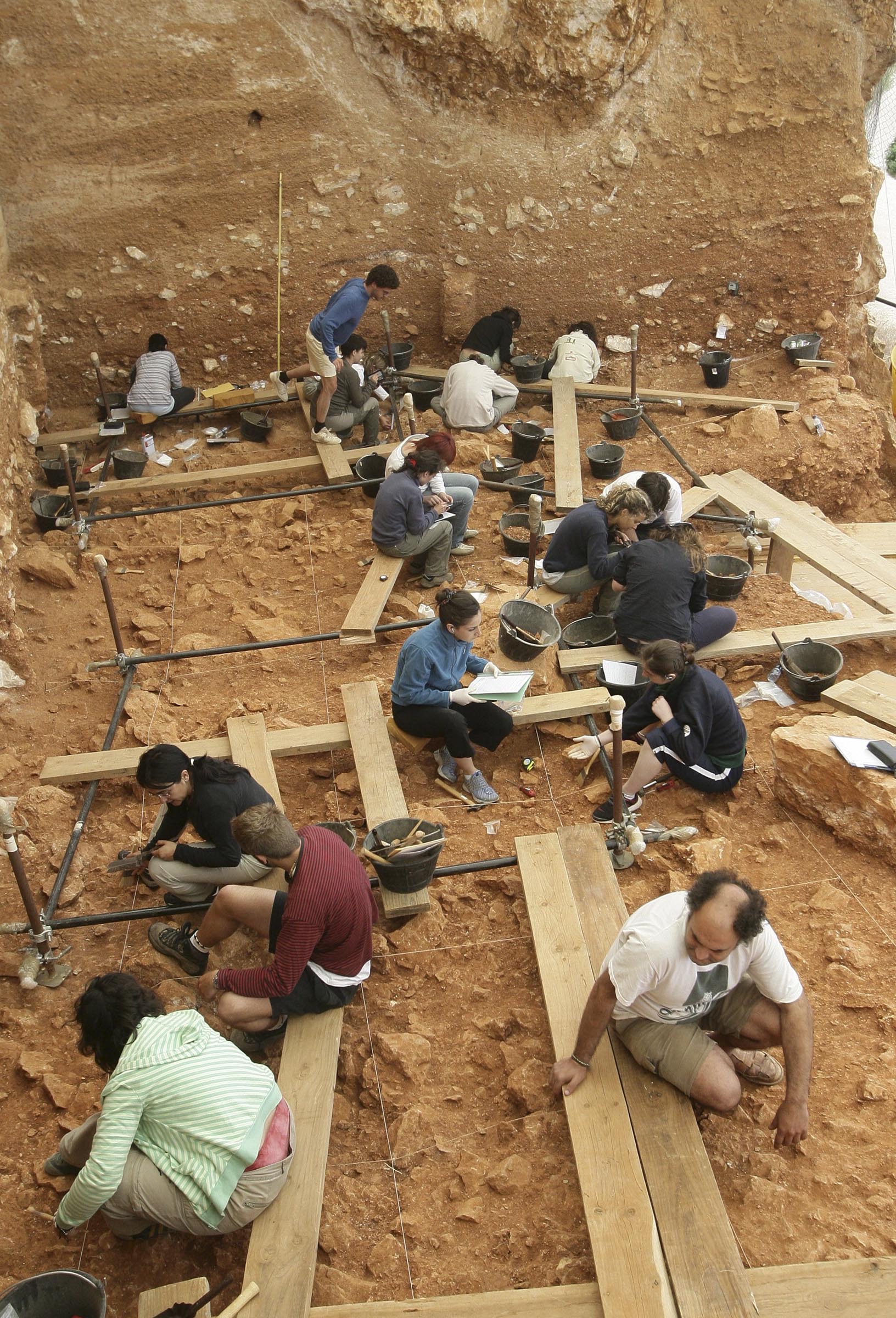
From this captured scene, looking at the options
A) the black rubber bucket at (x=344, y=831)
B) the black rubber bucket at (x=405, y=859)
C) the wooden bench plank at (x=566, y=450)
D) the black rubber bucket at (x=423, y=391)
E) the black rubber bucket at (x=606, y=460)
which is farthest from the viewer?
the black rubber bucket at (x=423, y=391)

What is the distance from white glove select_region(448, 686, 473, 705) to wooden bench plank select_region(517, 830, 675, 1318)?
1047 mm

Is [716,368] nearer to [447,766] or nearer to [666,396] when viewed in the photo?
[666,396]

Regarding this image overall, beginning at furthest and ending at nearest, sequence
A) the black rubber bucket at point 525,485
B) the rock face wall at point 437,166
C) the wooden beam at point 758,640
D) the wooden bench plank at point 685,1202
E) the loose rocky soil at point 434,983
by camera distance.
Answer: the rock face wall at point 437,166 → the black rubber bucket at point 525,485 → the wooden beam at point 758,640 → the loose rocky soil at point 434,983 → the wooden bench plank at point 685,1202

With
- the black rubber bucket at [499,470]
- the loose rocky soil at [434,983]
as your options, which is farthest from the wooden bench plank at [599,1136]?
the black rubber bucket at [499,470]

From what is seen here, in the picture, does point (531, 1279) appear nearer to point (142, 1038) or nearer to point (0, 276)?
point (142, 1038)

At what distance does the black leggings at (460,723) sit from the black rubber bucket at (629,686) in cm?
77

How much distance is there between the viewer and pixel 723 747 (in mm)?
5586

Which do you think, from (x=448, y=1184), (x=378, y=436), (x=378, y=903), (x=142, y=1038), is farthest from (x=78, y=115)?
(x=448, y=1184)

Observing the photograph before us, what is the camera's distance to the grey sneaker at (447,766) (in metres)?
5.94

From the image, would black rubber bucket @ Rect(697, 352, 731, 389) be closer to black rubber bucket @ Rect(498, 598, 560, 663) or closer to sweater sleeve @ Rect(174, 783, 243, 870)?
black rubber bucket @ Rect(498, 598, 560, 663)

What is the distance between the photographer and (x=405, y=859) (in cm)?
486

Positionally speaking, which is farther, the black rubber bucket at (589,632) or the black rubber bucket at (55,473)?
the black rubber bucket at (55,473)

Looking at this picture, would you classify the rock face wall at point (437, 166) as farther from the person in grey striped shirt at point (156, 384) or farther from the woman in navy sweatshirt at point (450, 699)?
the woman in navy sweatshirt at point (450, 699)

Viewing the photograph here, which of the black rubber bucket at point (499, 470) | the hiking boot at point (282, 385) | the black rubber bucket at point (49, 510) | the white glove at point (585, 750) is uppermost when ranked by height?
the hiking boot at point (282, 385)
